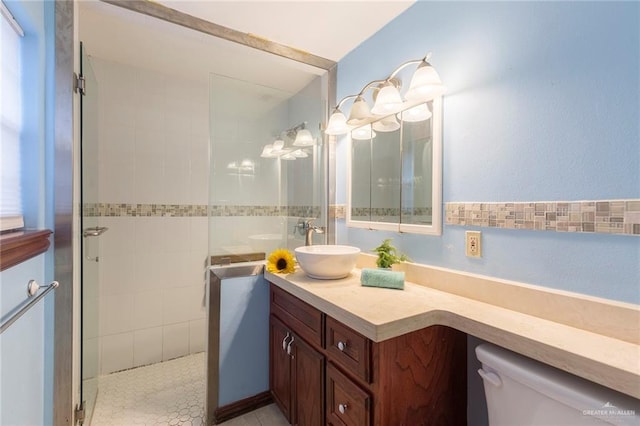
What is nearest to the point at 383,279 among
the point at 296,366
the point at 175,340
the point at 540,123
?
the point at 296,366

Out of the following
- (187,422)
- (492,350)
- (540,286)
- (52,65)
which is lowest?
(187,422)

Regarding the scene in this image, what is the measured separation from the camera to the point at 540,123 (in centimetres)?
97

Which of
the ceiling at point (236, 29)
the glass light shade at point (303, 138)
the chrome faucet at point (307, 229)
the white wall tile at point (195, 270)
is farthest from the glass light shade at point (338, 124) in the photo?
the white wall tile at point (195, 270)

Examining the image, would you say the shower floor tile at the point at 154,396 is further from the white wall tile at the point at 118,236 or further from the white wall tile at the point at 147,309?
the white wall tile at the point at 118,236

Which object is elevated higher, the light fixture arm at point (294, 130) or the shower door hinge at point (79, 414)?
the light fixture arm at point (294, 130)

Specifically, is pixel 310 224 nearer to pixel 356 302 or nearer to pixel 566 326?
pixel 356 302

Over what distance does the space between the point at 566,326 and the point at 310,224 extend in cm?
140

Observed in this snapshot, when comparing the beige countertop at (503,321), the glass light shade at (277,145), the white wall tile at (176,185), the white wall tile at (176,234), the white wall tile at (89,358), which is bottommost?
the white wall tile at (89,358)

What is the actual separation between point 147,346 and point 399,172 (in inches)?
90.2

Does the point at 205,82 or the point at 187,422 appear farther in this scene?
the point at 205,82

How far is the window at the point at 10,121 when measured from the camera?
0.95 meters

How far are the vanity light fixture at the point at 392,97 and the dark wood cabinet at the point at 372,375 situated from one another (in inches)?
39.4

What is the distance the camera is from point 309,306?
129cm

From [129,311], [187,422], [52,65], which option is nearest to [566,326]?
[187,422]
